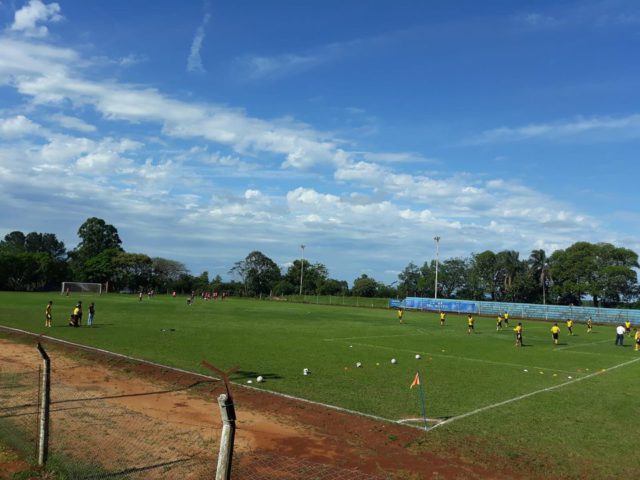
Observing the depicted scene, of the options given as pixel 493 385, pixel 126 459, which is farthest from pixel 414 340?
pixel 126 459

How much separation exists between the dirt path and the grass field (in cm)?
99

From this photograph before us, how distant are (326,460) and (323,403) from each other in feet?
13.9

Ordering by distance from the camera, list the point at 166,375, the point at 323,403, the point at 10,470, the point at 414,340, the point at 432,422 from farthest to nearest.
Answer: the point at 414,340 < the point at 166,375 < the point at 323,403 < the point at 432,422 < the point at 10,470

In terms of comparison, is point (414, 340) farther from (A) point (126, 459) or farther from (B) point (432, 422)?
(A) point (126, 459)

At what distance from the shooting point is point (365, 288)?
372 ft

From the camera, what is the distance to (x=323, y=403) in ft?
45.9

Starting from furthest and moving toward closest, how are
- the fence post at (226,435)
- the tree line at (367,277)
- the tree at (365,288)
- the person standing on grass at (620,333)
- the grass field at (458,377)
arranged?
the tree at (365,288), the tree line at (367,277), the person standing on grass at (620,333), the grass field at (458,377), the fence post at (226,435)

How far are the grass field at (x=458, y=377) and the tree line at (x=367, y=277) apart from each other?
183 ft

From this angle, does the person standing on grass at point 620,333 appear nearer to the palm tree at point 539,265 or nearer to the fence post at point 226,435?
the fence post at point 226,435

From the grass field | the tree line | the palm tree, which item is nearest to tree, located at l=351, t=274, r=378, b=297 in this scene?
the tree line

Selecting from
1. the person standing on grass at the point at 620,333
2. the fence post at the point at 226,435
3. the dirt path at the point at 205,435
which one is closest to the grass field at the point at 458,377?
the dirt path at the point at 205,435

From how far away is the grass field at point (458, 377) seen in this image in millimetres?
11172

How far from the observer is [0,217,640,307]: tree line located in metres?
85.1

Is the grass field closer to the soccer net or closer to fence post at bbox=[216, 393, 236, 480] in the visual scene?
fence post at bbox=[216, 393, 236, 480]
